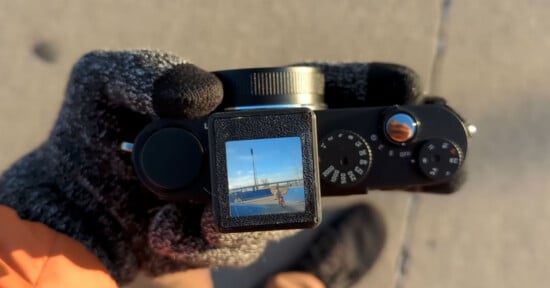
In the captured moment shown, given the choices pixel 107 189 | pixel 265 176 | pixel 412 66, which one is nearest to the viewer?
pixel 265 176

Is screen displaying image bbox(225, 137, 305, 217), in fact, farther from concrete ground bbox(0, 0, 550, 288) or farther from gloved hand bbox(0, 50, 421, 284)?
concrete ground bbox(0, 0, 550, 288)

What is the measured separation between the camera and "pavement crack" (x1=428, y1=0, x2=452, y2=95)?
3.21 feet

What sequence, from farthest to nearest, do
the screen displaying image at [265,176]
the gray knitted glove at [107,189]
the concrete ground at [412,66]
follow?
the concrete ground at [412,66], the gray knitted glove at [107,189], the screen displaying image at [265,176]

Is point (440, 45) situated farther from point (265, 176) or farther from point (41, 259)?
point (41, 259)

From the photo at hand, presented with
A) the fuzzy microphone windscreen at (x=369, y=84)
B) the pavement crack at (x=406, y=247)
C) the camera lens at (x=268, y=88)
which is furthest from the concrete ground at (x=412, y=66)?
the camera lens at (x=268, y=88)

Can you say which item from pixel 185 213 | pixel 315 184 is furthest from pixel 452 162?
pixel 185 213

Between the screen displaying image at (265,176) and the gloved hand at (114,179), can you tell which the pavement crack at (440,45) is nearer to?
the gloved hand at (114,179)

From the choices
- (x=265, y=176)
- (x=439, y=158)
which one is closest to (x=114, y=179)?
(x=265, y=176)

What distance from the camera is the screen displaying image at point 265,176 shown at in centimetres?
50

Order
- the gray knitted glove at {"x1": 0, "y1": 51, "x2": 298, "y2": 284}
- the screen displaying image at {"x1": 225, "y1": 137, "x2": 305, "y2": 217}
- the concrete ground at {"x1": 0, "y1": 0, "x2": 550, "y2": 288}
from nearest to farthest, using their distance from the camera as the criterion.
Result: the screen displaying image at {"x1": 225, "y1": 137, "x2": 305, "y2": 217} → the gray knitted glove at {"x1": 0, "y1": 51, "x2": 298, "y2": 284} → the concrete ground at {"x1": 0, "y1": 0, "x2": 550, "y2": 288}

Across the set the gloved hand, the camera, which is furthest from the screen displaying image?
the gloved hand

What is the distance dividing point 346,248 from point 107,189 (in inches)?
18.0

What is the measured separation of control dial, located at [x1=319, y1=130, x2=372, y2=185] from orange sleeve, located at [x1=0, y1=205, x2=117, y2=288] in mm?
266

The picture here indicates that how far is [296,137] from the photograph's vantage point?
509mm
